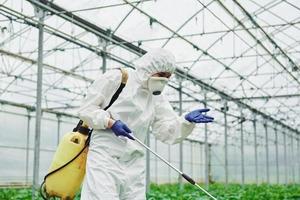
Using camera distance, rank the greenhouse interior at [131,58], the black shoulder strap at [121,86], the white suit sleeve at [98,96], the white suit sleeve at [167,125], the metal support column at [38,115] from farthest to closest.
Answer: the greenhouse interior at [131,58], the metal support column at [38,115], the white suit sleeve at [167,125], the black shoulder strap at [121,86], the white suit sleeve at [98,96]

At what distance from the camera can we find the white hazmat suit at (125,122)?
349cm

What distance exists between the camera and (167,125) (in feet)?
13.2

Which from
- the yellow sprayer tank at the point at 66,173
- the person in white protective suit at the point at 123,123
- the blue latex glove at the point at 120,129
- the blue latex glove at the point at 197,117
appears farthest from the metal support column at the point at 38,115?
the blue latex glove at the point at 120,129

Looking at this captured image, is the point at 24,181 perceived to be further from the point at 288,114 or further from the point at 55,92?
the point at 288,114

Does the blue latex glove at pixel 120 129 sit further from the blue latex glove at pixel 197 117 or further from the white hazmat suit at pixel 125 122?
the blue latex glove at pixel 197 117

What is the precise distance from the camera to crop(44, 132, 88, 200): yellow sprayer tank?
3.82 m

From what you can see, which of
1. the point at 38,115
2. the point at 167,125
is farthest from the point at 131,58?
the point at 167,125

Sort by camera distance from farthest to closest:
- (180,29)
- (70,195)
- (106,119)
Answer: (180,29)
(70,195)
(106,119)

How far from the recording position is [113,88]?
373 cm

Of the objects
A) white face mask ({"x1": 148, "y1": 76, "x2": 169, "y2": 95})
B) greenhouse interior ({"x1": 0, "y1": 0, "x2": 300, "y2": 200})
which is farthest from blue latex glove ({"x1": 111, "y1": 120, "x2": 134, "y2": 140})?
greenhouse interior ({"x1": 0, "y1": 0, "x2": 300, "y2": 200})

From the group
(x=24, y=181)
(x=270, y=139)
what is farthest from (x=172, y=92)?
(x=270, y=139)

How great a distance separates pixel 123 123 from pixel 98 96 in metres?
0.29

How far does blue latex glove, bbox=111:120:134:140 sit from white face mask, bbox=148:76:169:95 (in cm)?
38

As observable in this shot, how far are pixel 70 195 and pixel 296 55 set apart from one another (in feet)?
59.2
